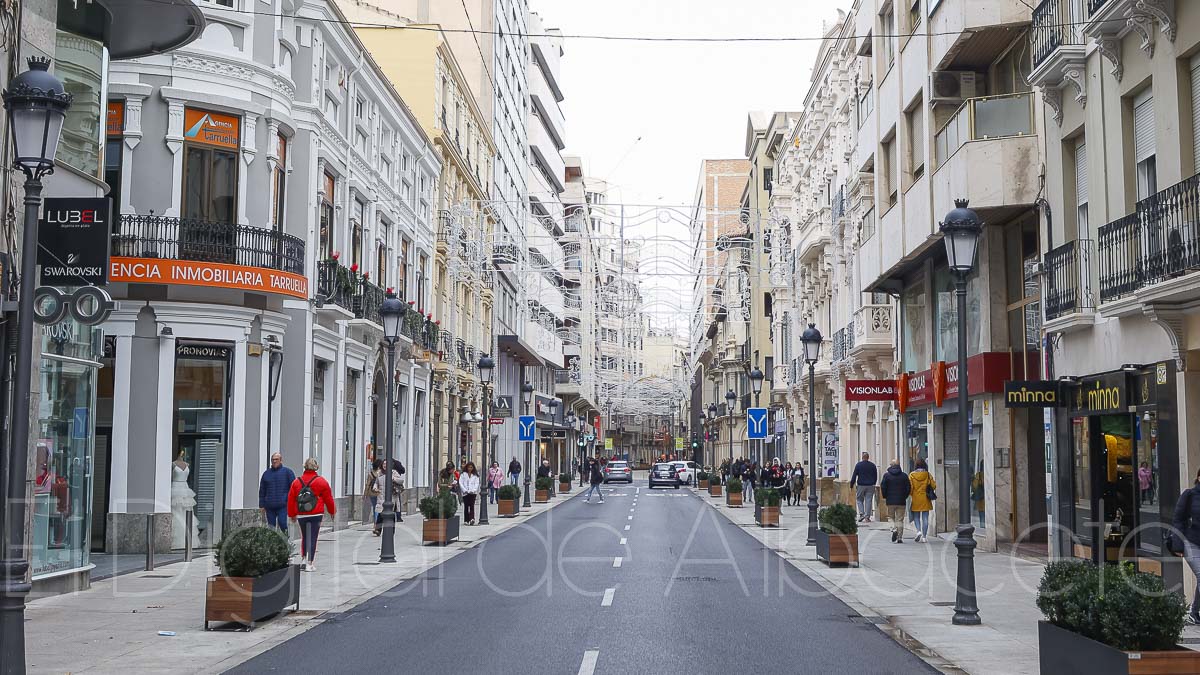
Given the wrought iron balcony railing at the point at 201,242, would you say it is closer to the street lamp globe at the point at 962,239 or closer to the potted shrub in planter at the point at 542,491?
the street lamp globe at the point at 962,239

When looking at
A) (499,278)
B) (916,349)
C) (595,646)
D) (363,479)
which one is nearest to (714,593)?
(595,646)

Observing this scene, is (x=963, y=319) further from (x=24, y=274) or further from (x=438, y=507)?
(x=438, y=507)

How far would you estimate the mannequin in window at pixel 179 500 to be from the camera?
22.2 m

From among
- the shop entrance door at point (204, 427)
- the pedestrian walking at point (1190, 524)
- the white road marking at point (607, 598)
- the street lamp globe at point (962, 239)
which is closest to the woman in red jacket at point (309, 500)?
the white road marking at point (607, 598)

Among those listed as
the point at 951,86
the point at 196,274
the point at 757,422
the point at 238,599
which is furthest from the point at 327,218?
the point at 238,599

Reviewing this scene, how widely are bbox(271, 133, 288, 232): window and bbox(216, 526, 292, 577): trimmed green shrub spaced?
1263cm

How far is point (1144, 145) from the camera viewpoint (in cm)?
1521

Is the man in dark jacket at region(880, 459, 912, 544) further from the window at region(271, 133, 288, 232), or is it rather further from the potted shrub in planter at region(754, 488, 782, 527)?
the window at region(271, 133, 288, 232)

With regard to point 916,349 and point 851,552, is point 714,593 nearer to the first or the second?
point 851,552

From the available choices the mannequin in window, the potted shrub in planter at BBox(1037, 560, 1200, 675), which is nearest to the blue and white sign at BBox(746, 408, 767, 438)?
the mannequin in window

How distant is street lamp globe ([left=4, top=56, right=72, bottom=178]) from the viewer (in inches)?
360

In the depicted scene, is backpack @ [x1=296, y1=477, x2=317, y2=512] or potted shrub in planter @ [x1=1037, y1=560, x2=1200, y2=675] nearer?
potted shrub in planter @ [x1=1037, y1=560, x2=1200, y2=675]

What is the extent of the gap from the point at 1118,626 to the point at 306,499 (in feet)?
41.2

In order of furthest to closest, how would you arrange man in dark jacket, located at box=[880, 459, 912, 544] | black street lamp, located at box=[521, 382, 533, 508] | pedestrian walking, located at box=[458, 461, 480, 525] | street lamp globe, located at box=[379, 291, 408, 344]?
black street lamp, located at box=[521, 382, 533, 508]
pedestrian walking, located at box=[458, 461, 480, 525]
man in dark jacket, located at box=[880, 459, 912, 544]
street lamp globe, located at box=[379, 291, 408, 344]
